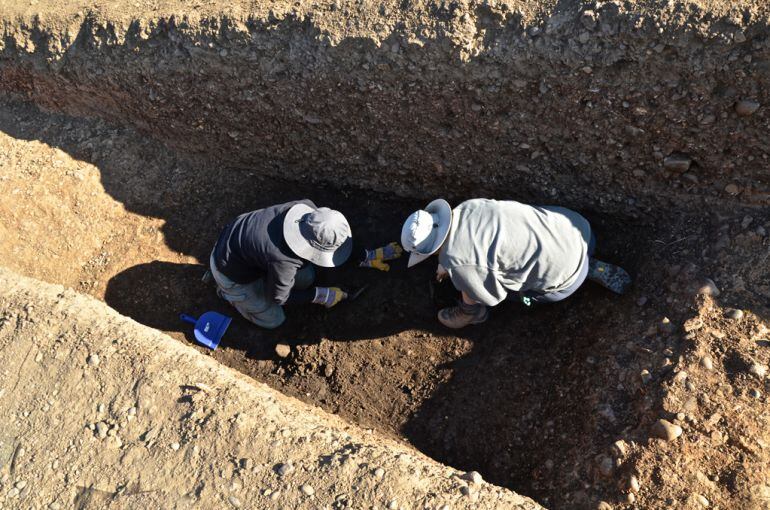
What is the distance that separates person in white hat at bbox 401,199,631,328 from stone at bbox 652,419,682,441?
2.96 ft

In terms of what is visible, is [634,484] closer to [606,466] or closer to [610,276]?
[606,466]

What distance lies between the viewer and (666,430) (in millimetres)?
2711

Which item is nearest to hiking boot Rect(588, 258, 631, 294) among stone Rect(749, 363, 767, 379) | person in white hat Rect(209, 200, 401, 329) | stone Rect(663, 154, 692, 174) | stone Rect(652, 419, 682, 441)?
stone Rect(663, 154, 692, 174)

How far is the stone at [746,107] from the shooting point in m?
2.90

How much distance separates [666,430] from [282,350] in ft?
8.71

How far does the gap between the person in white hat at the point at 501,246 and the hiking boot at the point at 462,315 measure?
0.39 m

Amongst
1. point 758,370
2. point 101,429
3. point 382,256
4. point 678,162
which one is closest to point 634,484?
point 758,370

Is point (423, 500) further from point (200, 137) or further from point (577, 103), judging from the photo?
point (200, 137)

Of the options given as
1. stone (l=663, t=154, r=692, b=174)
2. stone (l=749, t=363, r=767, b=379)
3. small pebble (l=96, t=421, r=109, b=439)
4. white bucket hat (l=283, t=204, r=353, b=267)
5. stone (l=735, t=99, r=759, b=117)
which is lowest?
small pebble (l=96, t=421, r=109, b=439)

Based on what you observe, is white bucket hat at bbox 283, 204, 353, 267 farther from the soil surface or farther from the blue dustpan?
the blue dustpan

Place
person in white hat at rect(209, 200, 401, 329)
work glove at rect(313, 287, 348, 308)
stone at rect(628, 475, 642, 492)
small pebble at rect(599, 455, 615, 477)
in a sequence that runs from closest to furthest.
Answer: stone at rect(628, 475, 642, 492) → small pebble at rect(599, 455, 615, 477) → person in white hat at rect(209, 200, 401, 329) → work glove at rect(313, 287, 348, 308)

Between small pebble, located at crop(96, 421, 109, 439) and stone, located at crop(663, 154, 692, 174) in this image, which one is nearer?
small pebble, located at crop(96, 421, 109, 439)

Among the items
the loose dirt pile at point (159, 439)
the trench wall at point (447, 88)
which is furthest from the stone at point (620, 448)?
the trench wall at point (447, 88)

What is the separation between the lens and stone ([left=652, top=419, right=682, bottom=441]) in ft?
8.86
